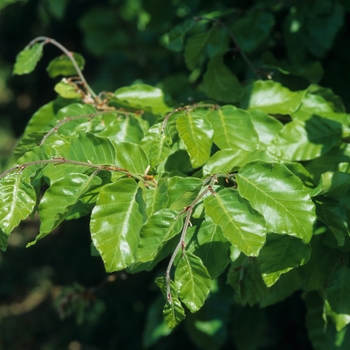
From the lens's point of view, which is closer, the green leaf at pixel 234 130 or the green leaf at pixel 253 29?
the green leaf at pixel 234 130

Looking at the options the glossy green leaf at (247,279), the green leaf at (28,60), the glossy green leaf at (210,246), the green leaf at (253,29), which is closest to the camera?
A: the glossy green leaf at (210,246)

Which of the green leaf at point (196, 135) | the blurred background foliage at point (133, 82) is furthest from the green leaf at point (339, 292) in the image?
the blurred background foliage at point (133, 82)

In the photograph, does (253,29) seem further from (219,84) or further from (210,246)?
(210,246)

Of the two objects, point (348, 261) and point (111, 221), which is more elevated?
point (111, 221)

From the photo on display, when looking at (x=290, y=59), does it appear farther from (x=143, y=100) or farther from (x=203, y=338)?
(x=203, y=338)

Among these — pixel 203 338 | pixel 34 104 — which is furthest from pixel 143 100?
pixel 34 104

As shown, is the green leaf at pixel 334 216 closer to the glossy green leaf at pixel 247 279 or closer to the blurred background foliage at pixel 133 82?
the glossy green leaf at pixel 247 279

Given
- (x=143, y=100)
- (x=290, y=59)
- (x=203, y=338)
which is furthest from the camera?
(x=203, y=338)
